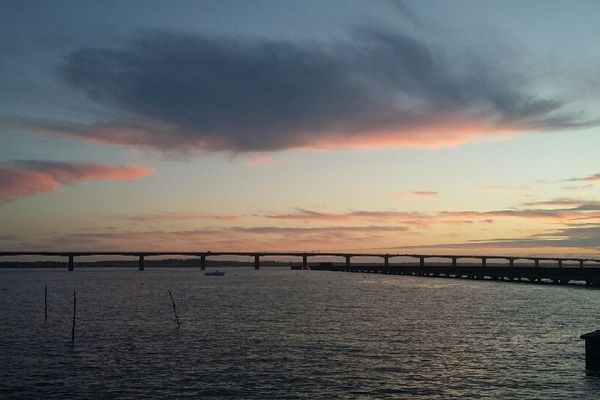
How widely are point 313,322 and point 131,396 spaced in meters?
35.9

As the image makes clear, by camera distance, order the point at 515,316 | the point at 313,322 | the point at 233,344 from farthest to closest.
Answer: the point at 515,316, the point at 313,322, the point at 233,344

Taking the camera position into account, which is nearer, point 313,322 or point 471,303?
point 313,322

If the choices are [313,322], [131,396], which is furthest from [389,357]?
[313,322]

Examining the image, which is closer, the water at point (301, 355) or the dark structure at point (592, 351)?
the water at point (301, 355)

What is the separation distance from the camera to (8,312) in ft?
277

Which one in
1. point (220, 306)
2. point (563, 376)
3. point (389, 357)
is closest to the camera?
point (563, 376)

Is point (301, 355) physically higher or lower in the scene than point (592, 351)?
lower

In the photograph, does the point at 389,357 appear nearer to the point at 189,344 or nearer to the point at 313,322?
→ the point at 189,344

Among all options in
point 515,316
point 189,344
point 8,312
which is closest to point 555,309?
point 515,316

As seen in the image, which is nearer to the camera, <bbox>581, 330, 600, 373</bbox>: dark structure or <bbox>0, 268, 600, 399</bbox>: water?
<bbox>0, 268, 600, 399</bbox>: water

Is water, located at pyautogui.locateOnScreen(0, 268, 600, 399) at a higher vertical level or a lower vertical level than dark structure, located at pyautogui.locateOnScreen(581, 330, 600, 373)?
lower

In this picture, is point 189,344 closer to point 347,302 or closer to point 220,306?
point 220,306

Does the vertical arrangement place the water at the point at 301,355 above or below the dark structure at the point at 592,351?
below

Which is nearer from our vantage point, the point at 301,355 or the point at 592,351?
the point at 592,351
